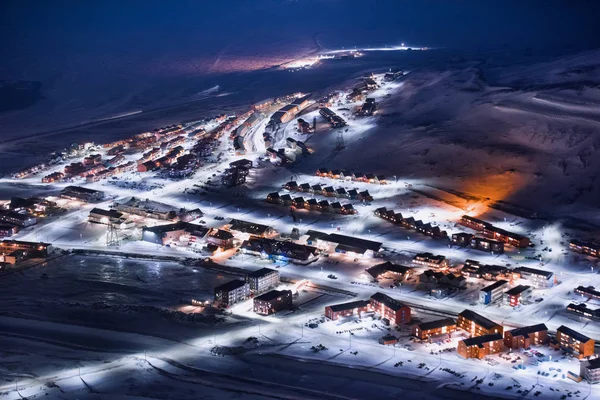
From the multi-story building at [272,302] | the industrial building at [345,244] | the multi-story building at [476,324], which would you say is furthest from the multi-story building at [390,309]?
the industrial building at [345,244]

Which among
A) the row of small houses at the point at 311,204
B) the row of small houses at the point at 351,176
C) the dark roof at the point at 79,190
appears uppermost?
the row of small houses at the point at 351,176

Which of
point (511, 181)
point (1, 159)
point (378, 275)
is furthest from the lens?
point (1, 159)

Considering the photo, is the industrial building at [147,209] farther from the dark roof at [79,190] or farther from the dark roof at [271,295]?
the dark roof at [271,295]

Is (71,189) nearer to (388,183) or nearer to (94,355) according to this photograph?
(388,183)

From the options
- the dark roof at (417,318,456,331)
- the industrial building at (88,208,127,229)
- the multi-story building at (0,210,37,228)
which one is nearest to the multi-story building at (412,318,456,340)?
the dark roof at (417,318,456,331)

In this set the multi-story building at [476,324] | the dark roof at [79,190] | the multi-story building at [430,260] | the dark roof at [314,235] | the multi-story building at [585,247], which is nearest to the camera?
the multi-story building at [476,324]

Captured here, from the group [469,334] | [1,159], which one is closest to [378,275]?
[469,334]

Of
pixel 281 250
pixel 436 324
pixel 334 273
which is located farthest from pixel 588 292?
pixel 281 250
